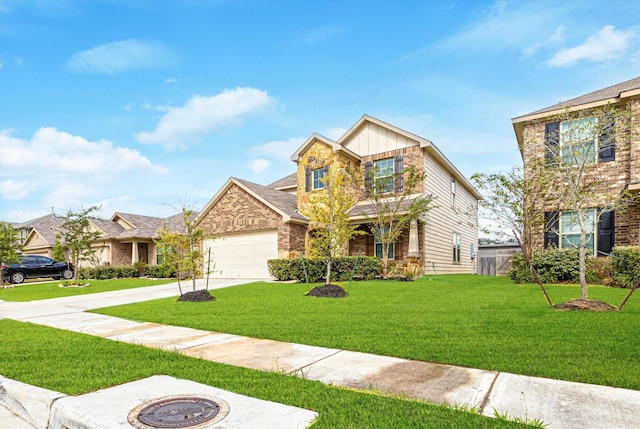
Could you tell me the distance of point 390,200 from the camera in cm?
1778

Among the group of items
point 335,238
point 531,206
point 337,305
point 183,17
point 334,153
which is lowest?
point 337,305

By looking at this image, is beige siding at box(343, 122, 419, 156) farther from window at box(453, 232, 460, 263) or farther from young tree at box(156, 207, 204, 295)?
young tree at box(156, 207, 204, 295)

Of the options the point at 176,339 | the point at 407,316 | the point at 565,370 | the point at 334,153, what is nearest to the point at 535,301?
the point at 407,316

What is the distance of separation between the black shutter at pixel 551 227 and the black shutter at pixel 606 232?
1251mm

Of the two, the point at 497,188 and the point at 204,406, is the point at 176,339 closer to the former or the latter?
the point at 204,406

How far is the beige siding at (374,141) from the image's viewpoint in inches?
703

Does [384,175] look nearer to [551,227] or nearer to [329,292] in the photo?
[551,227]

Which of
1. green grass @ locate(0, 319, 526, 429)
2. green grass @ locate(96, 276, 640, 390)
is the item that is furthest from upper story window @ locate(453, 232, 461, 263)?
green grass @ locate(0, 319, 526, 429)

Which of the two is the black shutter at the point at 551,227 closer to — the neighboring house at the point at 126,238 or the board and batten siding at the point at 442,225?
the board and batten siding at the point at 442,225

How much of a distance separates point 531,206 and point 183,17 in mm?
13655

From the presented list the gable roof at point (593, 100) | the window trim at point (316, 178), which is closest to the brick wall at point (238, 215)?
the window trim at point (316, 178)

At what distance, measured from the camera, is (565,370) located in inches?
141

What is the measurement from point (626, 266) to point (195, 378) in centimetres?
1242

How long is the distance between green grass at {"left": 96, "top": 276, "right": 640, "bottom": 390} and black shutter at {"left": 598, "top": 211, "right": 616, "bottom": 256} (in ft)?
10.6
